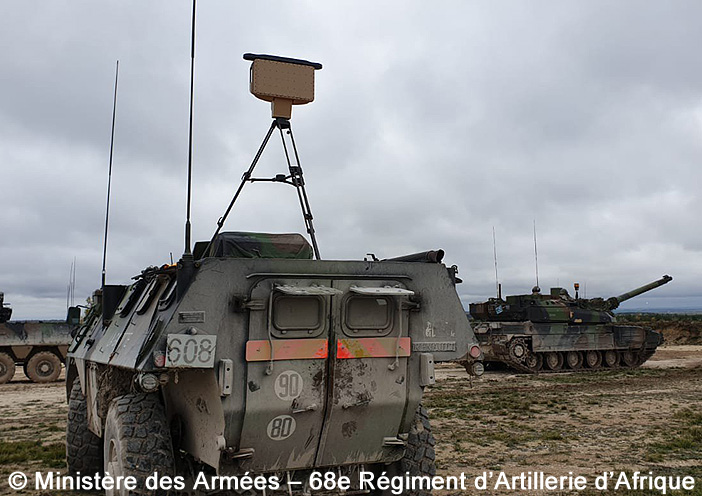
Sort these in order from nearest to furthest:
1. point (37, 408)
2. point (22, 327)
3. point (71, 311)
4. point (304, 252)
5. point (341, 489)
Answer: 1. point (341, 489)
2. point (304, 252)
3. point (71, 311)
4. point (37, 408)
5. point (22, 327)

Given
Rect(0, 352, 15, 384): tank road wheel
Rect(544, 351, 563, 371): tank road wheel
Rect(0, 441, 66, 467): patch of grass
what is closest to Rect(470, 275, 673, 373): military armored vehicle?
Rect(544, 351, 563, 371): tank road wheel

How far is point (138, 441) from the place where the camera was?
4.77 m

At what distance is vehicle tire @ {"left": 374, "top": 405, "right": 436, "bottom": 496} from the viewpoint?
5395 millimetres

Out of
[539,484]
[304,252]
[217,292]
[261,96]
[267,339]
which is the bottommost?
[539,484]

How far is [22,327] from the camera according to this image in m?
18.5

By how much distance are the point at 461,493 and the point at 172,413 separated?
9.81 feet

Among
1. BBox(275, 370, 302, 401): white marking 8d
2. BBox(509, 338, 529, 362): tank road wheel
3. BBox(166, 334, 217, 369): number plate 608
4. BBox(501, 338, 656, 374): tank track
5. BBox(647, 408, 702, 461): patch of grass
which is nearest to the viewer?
BBox(166, 334, 217, 369): number plate 608

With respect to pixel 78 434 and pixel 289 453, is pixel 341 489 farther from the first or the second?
pixel 78 434

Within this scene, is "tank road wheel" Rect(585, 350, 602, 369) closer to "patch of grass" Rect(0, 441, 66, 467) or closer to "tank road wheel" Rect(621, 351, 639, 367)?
"tank road wheel" Rect(621, 351, 639, 367)

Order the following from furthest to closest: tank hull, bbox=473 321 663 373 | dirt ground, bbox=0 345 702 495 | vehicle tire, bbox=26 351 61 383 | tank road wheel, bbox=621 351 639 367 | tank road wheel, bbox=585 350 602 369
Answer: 1. tank road wheel, bbox=621 351 639 367
2. tank road wheel, bbox=585 350 602 369
3. tank hull, bbox=473 321 663 373
4. vehicle tire, bbox=26 351 61 383
5. dirt ground, bbox=0 345 702 495

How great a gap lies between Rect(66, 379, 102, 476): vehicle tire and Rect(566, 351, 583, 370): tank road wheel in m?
17.4

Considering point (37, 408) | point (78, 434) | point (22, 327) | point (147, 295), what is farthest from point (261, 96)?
point (22, 327)

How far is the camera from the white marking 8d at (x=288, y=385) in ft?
15.5

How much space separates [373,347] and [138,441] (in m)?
1.83
